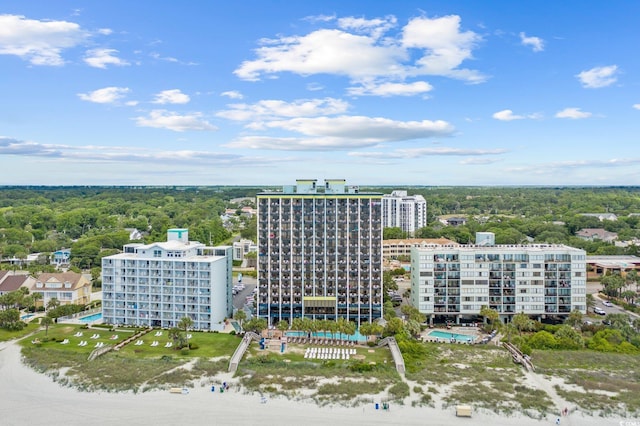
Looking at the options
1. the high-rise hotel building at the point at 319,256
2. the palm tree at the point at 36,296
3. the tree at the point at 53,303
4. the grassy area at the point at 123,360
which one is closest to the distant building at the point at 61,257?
the palm tree at the point at 36,296

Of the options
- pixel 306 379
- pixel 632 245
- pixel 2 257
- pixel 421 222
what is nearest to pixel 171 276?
pixel 306 379

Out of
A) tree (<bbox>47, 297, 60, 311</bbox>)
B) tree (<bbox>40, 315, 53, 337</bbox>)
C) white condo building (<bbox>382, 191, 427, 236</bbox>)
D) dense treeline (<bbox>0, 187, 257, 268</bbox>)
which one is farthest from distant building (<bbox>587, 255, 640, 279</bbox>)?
tree (<bbox>47, 297, 60, 311</bbox>)

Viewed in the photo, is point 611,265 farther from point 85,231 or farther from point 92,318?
point 85,231

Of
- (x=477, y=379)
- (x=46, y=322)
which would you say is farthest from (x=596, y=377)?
(x=46, y=322)

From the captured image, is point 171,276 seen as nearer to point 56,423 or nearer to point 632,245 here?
point 56,423

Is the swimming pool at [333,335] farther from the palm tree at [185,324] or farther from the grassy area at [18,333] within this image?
the grassy area at [18,333]
